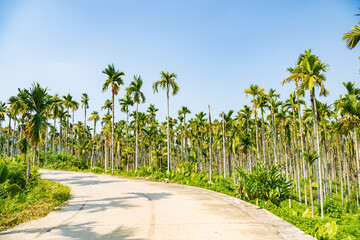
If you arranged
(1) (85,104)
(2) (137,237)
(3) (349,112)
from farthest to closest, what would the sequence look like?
(1) (85,104), (3) (349,112), (2) (137,237)

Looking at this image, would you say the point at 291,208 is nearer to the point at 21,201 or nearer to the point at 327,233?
the point at 327,233

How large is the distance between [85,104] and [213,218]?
5067cm

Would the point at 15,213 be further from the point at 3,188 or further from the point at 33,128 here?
the point at 33,128

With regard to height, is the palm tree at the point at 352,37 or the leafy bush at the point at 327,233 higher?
the palm tree at the point at 352,37

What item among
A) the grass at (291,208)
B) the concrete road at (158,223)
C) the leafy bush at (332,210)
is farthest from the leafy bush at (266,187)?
the leafy bush at (332,210)

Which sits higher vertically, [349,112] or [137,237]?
[349,112]

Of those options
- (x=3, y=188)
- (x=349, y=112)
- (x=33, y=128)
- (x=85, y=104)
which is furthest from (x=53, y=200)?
(x=85, y=104)

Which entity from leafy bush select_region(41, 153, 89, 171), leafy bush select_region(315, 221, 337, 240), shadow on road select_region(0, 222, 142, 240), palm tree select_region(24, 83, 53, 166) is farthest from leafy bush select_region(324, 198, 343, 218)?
leafy bush select_region(41, 153, 89, 171)

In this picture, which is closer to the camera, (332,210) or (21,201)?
(21,201)

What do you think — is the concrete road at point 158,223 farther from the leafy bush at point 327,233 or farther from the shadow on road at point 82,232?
the leafy bush at point 327,233

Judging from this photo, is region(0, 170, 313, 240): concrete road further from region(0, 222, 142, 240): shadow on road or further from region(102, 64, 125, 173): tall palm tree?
region(102, 64, 125, 173): tall palm tree

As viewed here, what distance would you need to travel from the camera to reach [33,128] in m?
14.5

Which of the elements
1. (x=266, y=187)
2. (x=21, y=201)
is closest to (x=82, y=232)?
(x=21, y=201)

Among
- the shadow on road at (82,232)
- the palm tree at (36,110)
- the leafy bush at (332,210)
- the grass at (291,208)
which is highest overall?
the palm tree at (36,110)
